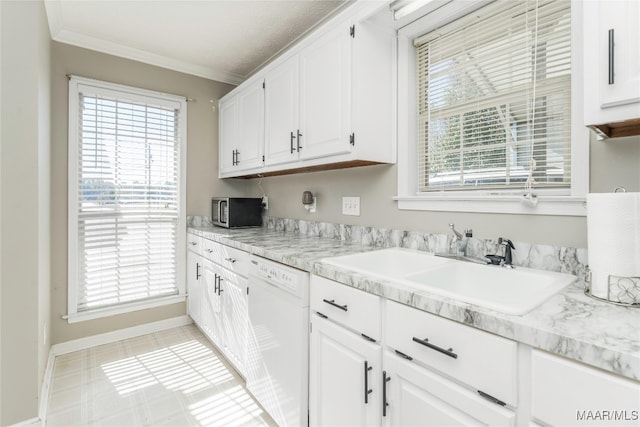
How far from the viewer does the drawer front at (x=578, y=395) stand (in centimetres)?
61

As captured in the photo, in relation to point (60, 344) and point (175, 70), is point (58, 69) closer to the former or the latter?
point (175, 70)

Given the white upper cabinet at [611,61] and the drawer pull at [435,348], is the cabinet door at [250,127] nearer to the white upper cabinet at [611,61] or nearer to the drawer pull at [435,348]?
the drawer pull at [435,348]

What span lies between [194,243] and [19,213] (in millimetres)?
1395

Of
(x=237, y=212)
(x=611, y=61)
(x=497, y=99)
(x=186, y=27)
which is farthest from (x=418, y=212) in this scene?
(x=186, y=27)

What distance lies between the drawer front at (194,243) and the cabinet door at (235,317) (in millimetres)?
638

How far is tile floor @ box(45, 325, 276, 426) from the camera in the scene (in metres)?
1.83

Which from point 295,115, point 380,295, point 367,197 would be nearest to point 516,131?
point 367,197

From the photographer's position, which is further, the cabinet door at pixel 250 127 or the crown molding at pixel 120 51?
the cabinet door at pixel 250 127

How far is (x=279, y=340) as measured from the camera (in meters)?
1.61

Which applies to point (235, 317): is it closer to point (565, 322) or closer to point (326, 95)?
point (326, 95)

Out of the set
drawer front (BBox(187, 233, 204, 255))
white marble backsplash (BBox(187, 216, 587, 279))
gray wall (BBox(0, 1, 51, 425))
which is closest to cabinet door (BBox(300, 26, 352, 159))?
white marble backsplash (BBox(187, 216, 587, 279))

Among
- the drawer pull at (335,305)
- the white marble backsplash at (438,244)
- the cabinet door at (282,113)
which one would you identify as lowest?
the drawer pull at (335,305)

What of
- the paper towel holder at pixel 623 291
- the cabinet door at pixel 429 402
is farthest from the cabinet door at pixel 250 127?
the paper towel holder at pixel 623 291

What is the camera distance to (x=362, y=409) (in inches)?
46.3
